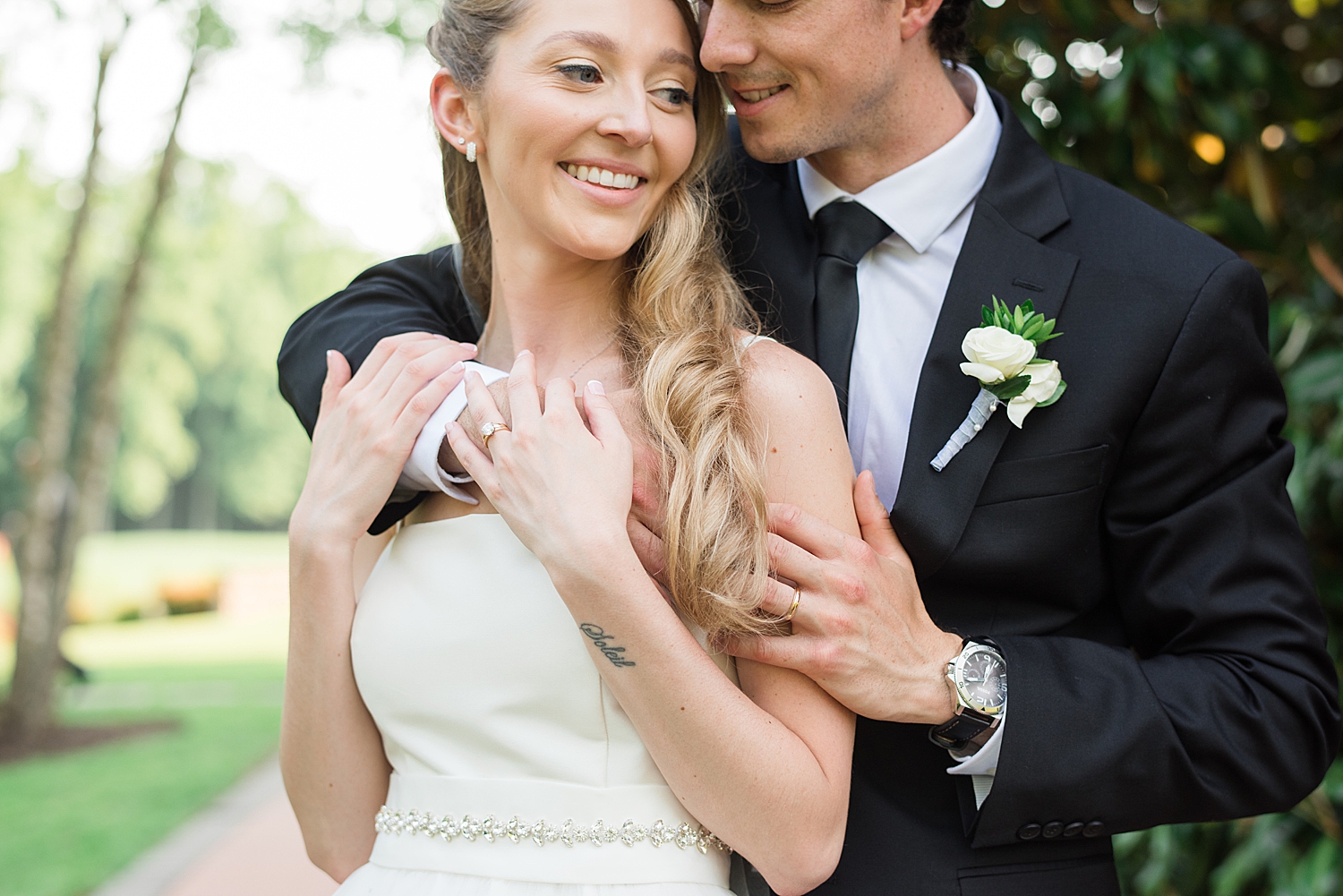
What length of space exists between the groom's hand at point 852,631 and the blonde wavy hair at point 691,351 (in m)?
0.05

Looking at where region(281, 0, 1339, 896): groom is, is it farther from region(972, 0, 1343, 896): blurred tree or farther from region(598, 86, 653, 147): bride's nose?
region(972, 0, 1343, 896): blurred tree

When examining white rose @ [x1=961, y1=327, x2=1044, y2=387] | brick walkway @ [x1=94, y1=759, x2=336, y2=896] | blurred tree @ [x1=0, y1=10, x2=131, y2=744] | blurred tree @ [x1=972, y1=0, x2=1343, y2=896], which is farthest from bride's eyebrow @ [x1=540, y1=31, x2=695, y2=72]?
blurred tree @ [x1=0, y1=10, x2=131, y2=744]

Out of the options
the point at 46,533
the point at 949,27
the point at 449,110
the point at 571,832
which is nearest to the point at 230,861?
the point at 46,533

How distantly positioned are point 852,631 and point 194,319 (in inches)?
821

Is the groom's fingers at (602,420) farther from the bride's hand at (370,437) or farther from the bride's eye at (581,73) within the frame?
the bride's eye at (581,73)

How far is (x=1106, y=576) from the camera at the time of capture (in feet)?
6.85

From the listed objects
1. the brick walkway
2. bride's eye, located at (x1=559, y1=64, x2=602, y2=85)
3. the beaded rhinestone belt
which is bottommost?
the brick walkway

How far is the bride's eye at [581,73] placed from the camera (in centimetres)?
198

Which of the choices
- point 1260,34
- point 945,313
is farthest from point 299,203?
point 945,313

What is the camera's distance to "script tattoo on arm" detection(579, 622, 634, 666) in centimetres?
162

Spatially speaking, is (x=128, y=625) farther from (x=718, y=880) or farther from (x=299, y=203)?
(x=718, y=880)

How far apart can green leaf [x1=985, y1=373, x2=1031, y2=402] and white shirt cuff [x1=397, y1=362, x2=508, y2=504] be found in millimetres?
848

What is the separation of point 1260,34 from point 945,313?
2.14 metres

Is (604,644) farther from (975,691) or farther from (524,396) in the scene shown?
(975,691)
